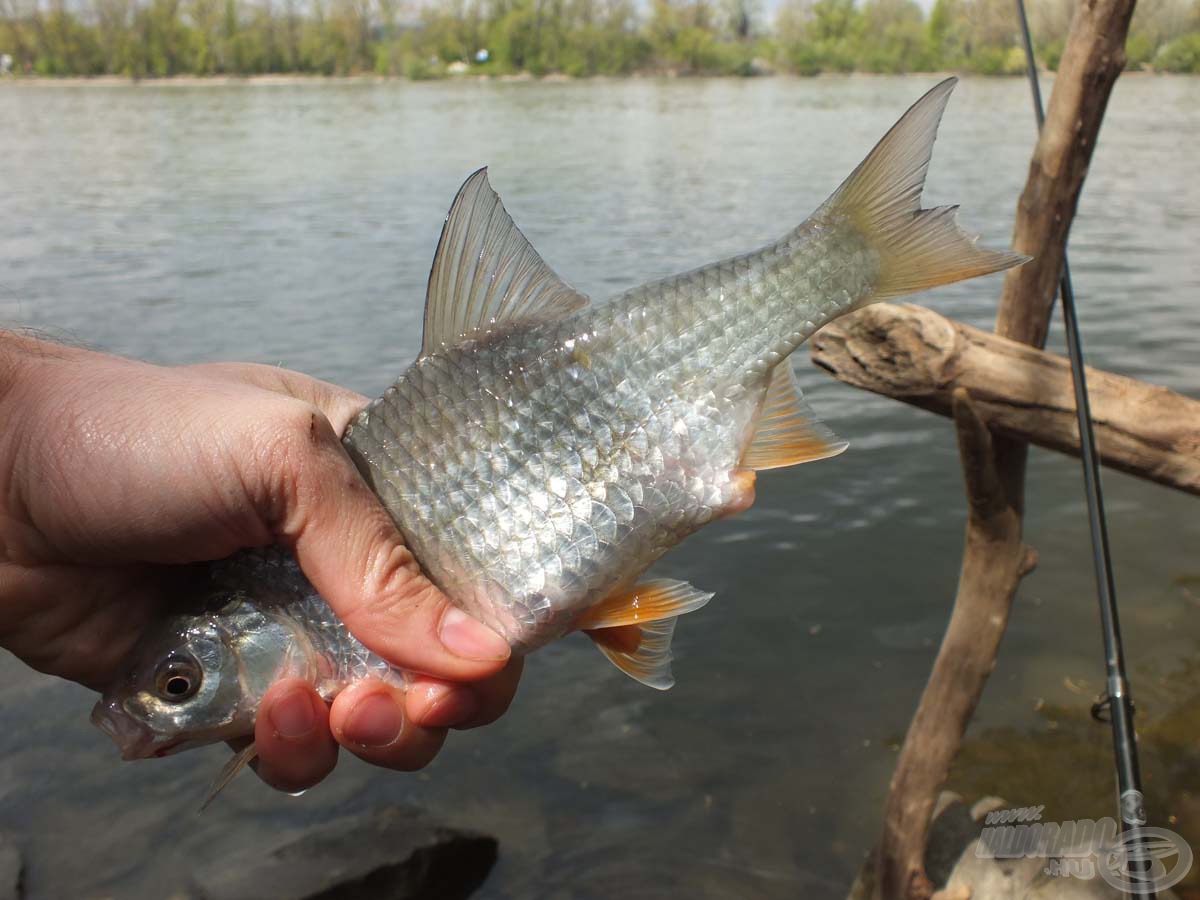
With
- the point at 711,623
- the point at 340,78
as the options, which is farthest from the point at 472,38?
the point at 711,623

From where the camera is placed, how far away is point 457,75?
94.4 m

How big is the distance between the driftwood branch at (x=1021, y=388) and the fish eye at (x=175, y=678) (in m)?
2.91

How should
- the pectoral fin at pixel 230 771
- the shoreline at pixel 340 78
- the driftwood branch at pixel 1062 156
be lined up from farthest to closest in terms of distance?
the shoreline at pixel 340 78 → the driftwood branch at pixel 1062 156 → the pectoral fin at pixel 230 771

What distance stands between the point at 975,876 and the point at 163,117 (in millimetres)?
45986

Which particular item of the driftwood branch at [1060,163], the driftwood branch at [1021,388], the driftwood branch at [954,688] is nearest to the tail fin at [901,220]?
the driftwood branch at [1021,388]

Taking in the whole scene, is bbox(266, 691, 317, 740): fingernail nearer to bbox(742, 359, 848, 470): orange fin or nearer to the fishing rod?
bbox(742, 359, 848, 470): orange fin

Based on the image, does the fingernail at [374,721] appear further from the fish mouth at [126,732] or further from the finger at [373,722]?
the fish mouth at [126,732]

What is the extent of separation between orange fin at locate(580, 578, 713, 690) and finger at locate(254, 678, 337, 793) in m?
0.61

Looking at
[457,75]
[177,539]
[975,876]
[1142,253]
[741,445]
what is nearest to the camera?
[177,539]

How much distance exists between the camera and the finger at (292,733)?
1.97 metres

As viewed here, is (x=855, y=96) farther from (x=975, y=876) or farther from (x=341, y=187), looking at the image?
(x=975, y=876)

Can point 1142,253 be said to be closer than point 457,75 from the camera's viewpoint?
Yes

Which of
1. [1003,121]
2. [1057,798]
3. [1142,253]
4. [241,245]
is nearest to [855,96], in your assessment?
[1003,121]

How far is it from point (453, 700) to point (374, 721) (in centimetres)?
17
